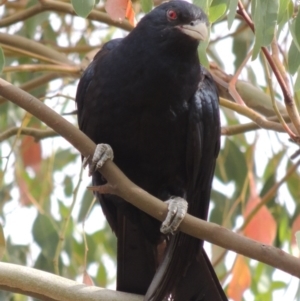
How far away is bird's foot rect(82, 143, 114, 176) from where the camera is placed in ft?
8.27

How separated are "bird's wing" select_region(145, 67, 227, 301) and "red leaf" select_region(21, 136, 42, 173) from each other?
1.38 m

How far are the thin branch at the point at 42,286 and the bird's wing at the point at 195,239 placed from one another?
41 cm

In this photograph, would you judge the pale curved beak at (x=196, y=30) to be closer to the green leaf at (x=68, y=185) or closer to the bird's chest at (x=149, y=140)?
the bird's chest at (x=149, y=140)

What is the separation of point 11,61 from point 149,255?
177 centimetres

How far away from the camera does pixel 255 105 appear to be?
3.63 m

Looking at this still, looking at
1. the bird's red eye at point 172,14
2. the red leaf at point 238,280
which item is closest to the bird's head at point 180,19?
the bird's red eye at point 172,14

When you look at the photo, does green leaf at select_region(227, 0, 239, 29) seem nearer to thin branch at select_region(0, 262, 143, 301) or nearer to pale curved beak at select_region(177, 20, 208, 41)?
pale curved beak at select_region(177, 20, 208, 41)

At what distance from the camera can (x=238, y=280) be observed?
3.71 m

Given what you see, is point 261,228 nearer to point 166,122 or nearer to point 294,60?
point 166,122

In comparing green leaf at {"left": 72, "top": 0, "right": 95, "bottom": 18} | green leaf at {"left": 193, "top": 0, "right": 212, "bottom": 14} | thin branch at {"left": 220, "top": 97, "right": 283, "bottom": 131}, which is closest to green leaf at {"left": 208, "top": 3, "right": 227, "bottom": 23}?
green leaf at {"left": 193, "top": 0, "right": 212, "bottom": 14}

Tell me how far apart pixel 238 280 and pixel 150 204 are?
4.95 ft

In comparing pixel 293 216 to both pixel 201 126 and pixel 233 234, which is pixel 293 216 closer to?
pixel 201 126

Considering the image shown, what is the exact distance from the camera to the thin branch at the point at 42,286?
2410mm

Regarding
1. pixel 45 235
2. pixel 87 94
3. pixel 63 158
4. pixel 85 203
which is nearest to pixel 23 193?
pixel 45 235
